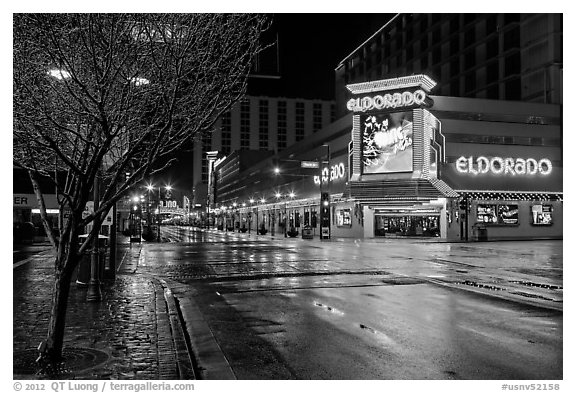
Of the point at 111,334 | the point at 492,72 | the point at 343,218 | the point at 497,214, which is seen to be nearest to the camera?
the point at 111,334

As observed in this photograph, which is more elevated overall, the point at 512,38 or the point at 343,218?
the point at 512,38

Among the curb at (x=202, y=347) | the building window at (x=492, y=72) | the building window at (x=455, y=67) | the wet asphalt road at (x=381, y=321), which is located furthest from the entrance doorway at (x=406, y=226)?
the curb at (x=202, y=347)

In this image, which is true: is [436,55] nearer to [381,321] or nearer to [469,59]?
[469,59]

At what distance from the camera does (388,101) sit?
159 feet

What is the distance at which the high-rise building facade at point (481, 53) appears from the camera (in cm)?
6144

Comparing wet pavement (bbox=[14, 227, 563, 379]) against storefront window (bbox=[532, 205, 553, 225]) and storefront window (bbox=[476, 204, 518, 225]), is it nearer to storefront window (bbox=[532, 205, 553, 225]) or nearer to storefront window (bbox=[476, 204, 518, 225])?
storefront window (bbox=[476, 204, 518, 225])

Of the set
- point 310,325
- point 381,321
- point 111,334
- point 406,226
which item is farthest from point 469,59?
point 111,334

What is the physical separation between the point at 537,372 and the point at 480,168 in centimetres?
4508

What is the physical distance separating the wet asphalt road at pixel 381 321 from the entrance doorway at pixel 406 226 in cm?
3108

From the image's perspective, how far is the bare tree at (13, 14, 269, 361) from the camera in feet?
21.6

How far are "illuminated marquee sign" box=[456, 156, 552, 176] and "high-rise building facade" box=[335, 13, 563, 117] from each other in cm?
1173

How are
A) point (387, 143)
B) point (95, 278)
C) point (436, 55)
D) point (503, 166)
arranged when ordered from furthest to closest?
1. point (436, 55)
2. point (503, 166)
3. point (387, 143)
4. point (95, 278)

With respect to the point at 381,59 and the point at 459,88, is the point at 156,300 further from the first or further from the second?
the point at 381,59

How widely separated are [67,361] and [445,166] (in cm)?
4519
